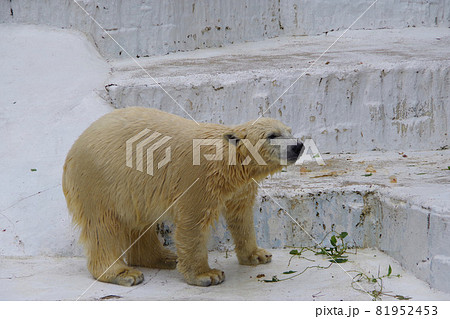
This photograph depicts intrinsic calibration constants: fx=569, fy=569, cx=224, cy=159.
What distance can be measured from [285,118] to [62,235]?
316cm

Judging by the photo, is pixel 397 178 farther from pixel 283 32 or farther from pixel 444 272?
pixel 283 32

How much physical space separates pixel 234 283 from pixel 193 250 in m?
0.46

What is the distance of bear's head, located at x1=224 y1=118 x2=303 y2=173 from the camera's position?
14.7ft

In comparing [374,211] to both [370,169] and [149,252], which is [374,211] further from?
[149,252]

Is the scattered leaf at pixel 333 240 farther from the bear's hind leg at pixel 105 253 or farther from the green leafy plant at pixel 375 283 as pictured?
the bear's hind leg at pixel 105 253

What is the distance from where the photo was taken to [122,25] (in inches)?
352

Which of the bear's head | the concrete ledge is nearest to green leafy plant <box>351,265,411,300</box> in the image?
the concrete ledge

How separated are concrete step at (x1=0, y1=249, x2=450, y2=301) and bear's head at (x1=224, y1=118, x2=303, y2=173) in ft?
3.19

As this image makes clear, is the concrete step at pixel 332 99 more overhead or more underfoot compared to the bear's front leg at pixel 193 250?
more overhead

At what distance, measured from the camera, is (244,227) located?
5.04 m

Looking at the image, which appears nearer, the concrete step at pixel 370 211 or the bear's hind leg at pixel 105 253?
the concrete step at pixel 370 211

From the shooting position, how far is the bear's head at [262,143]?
14.7 feet

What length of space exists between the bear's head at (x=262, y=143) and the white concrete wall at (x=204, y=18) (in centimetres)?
489

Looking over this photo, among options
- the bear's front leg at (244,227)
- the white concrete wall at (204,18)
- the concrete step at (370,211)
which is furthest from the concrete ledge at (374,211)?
the white concrete wall at (204,18)
